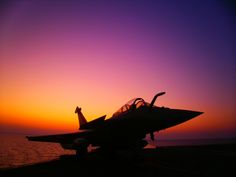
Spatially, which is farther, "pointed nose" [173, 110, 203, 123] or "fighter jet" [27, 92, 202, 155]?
"fighter jet" [27, 92, 202, 155]

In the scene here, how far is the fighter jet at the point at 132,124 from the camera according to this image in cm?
1025

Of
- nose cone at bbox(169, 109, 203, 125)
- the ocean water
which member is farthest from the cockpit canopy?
the ocean water

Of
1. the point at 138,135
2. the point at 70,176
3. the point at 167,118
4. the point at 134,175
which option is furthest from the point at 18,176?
the point at 167,118

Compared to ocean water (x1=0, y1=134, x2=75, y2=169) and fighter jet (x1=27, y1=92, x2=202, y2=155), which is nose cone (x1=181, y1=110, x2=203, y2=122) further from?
ocean water (x1=0, y1=134, x2=75, y2=169)

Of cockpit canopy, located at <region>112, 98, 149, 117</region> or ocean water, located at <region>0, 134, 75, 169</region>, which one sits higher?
cockpit canopy, located at <region>112, 98, 149, 117</region>

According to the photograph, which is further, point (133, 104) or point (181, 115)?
point (133, 104)

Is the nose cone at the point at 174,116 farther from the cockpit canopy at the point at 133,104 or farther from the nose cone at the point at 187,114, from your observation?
the cockpit canopy at the point at 133,104

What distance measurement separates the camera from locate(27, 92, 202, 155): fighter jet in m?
10.3

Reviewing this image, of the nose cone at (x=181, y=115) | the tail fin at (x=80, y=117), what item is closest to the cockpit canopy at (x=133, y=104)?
the nose cone at (x=181, y=115)

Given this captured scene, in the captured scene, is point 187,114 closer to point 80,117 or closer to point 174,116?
point 174,116

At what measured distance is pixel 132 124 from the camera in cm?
1147

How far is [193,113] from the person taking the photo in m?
9.98

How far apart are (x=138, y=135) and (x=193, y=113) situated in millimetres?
3752

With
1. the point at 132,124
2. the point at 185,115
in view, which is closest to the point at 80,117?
the point at 132,124
